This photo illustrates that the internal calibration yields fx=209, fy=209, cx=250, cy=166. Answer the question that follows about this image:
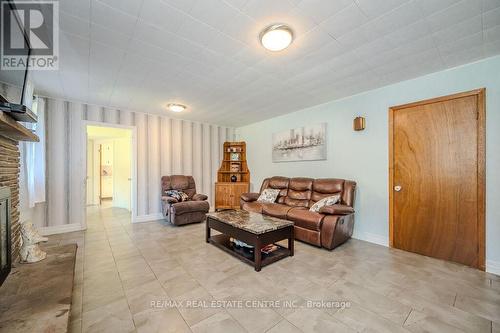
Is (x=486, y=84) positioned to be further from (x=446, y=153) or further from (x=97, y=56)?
(x=97, y=56)

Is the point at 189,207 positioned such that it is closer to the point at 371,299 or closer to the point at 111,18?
the point at 111,18

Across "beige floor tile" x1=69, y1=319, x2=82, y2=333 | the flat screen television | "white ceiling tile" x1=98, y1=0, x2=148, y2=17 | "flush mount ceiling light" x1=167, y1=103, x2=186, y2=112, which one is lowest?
"beige floor tile" x1=69, y1=319, x2=82, y2=333

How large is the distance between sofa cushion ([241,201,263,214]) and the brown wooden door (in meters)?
2.13

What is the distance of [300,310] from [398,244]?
7.17 ft

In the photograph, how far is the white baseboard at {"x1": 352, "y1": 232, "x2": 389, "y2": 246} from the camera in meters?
3.15

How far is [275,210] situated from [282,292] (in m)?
1.71

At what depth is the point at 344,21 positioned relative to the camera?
1808 mm

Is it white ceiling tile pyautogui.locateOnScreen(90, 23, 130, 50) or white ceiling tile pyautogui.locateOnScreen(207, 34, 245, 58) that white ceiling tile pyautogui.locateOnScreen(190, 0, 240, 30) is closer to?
white ceiling tile pyautogui.locateOnScreen(207, 34, 245, 58)

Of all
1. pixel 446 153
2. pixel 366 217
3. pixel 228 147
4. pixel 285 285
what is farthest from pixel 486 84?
pixel 228 147

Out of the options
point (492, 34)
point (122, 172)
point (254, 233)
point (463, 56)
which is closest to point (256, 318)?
point (254, 233)

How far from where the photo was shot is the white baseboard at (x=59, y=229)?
3.61 m

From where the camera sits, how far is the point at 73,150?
12.9 feet

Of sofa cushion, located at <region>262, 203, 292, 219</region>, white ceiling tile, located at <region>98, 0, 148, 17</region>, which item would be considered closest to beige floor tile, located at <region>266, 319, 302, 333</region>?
sofa cushion, located at <region>262, 203, 292, 219</region>

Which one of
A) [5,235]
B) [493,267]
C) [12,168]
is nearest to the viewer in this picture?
[5,235]
